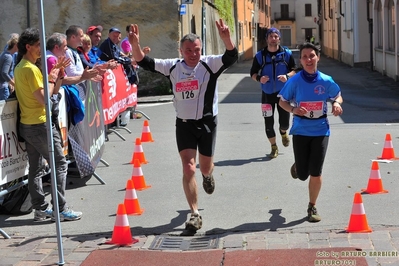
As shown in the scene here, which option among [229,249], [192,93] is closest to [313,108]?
[192,93]

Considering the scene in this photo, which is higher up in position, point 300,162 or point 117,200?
point 300,162

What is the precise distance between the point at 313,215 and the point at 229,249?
50.2 inches

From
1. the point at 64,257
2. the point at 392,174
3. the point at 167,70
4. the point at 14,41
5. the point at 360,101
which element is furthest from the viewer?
the point at 360,101

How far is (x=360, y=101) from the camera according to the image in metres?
20.7

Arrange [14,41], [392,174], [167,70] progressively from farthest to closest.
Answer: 1. [14,41]
2. [392,174]
3. [167,70]

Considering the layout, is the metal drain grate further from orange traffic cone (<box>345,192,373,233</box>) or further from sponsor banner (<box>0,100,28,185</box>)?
sponsor banner (<box>0,100,28,185</box>)

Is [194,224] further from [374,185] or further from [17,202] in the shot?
[374,185]

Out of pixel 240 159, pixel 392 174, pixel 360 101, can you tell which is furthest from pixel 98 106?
Answer: pixel 360 101

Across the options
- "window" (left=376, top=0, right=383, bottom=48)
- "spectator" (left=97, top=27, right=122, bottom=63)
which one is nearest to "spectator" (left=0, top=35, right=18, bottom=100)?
"spectator" (left=97, top=27, right=122, bottom=63)

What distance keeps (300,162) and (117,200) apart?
244 centimetres

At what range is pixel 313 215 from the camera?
7.42 m

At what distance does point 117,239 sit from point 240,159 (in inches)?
191

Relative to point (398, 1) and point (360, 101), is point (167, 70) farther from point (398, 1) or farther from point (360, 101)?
point (398, 1)

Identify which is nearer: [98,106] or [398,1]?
[98,106]
